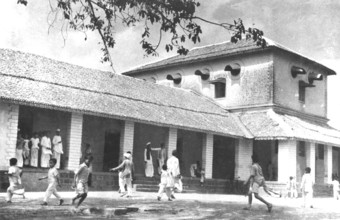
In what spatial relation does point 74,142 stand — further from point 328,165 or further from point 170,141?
point 328,165

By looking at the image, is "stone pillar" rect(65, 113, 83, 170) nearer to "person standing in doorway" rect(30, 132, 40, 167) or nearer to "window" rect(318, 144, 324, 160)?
"person standing in doorway" rect(30, 132, 40, 167)

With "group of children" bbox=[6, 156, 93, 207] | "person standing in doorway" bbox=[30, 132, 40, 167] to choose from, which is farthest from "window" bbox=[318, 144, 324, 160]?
"group of children" bbox=[6, 156, 93, 207]

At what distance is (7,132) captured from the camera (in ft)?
52.6

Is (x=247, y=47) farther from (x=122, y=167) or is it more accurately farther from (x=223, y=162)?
(x=122, y=167)

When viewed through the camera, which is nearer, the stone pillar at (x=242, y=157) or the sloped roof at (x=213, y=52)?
the stone pillar at (x=242, y=157)

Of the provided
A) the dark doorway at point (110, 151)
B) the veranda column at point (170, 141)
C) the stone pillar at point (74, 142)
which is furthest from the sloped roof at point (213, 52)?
the stone pillar at point (74, 142)

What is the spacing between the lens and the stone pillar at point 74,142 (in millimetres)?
17797

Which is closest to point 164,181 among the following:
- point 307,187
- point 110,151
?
point 307,187

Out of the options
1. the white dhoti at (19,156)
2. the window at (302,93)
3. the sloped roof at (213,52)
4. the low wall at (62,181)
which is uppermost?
the sloped roof at (213,52)

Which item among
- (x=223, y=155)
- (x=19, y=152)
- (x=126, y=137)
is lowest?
(x=19, y=152)

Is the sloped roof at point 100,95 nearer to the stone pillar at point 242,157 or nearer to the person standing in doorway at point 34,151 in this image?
the stone pillar at point 242,157

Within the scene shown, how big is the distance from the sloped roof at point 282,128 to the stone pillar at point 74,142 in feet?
30.3

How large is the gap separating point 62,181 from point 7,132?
2.63 meters

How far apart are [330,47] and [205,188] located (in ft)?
27.8
